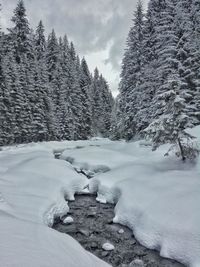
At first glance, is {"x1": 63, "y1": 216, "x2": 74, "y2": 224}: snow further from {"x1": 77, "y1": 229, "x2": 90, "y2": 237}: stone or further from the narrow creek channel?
{"x1": 77, "y1": 229, "x2": 90, "y2": 237}: stone

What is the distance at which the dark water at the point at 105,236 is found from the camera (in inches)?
290

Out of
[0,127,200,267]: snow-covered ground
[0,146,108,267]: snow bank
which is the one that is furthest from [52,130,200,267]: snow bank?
[0,146,108,267]: snow bank

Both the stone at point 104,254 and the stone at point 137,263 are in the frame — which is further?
the stone at point 104,254

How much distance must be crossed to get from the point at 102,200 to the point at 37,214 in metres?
4.53

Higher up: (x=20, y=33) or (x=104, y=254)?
(x=20, y=33)

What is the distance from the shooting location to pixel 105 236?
8.97 meters

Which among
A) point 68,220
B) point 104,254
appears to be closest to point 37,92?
point 68,220

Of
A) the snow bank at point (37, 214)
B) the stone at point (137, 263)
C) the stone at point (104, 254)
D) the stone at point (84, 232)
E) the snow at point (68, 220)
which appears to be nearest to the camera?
the snow bank at point (37, 214)

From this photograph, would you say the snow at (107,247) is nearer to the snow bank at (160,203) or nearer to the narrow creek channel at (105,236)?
the narrow creek channel at (105,236)

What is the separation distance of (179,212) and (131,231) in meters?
1.89

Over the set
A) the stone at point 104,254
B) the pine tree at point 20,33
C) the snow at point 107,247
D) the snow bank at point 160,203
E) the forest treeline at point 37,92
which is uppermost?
the pine tree at point 20,33

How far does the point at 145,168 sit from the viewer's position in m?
14.2

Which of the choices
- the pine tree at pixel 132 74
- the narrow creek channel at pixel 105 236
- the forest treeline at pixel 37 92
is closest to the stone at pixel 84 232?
the narrow creek channel at pixel 105 236

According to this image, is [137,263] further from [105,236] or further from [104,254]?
[105,236]
